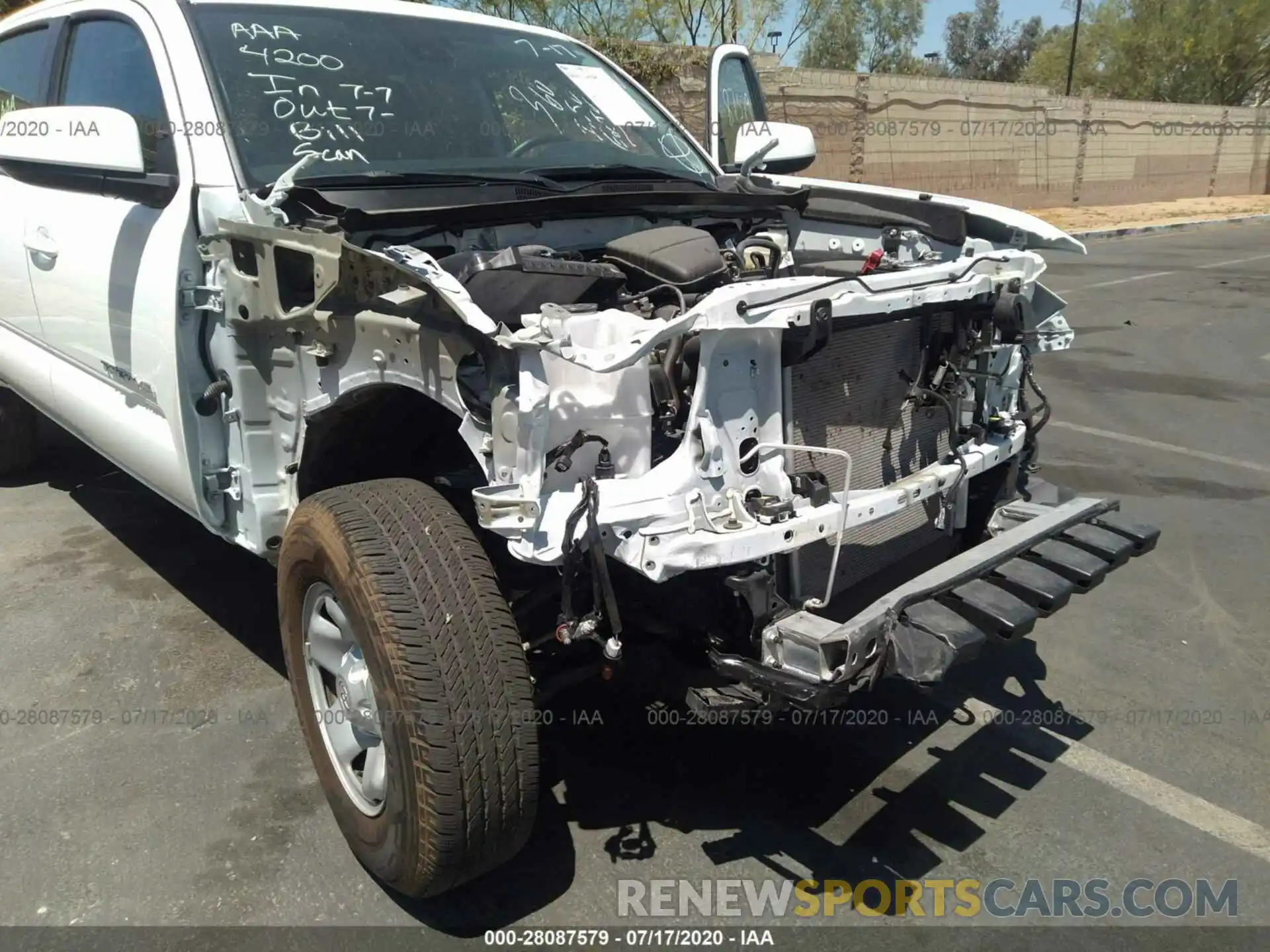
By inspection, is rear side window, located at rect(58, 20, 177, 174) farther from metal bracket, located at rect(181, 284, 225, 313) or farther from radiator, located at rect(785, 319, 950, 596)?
radiator, located at rect(785, 319, 950, 596)

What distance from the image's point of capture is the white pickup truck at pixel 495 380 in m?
2.21

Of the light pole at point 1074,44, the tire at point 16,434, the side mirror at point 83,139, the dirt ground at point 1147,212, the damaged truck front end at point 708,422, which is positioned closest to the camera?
the damaged truck front end at point 708,422

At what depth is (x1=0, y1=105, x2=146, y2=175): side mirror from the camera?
8.97 feet

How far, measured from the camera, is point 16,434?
5.56 meters

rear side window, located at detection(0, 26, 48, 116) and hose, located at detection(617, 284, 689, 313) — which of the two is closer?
hose, located at detection(617, 284, 689, 313)

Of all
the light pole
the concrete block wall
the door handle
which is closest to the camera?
the door handle

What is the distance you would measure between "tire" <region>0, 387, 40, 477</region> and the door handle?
5.64ft

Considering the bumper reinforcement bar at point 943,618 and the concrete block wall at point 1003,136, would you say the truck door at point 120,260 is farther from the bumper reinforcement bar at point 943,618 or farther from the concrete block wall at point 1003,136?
the concrete block wall at point 1003,136

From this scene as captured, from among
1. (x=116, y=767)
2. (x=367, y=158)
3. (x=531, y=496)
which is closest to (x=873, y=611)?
(x=531, y=496)

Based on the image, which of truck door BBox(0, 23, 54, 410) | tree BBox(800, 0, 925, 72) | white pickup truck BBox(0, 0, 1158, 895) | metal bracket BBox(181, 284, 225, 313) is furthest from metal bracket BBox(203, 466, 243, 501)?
tree BBox(800, 0, 925, 72)

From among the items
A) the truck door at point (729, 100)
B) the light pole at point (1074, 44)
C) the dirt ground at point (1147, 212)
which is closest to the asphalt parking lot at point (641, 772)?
the truck door at point (729, 100)

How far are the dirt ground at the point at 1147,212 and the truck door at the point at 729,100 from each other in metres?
19.8

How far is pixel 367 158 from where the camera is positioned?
3209mm

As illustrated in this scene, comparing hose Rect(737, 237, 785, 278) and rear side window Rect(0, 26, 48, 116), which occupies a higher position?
rear side window Rect(0, 26, 48, 116)
